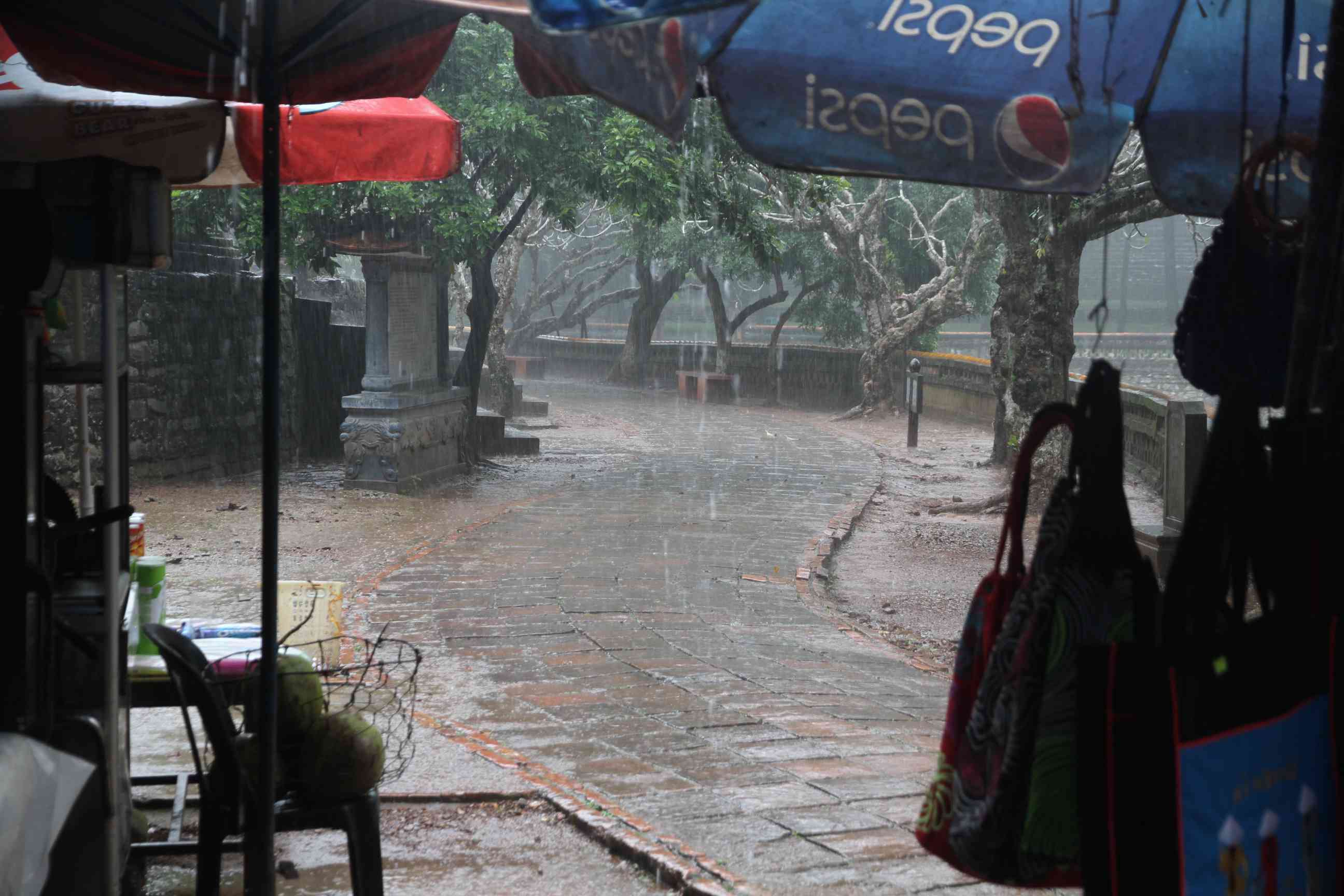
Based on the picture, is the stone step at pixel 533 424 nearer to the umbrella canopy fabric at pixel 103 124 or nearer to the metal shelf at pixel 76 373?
the umbrella canopy fabric at pixel 103 124

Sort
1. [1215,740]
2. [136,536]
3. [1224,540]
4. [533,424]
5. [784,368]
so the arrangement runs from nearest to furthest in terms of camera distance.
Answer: [1215,740] < [1224,540] < [136,536] < [533,424] < [784,368]

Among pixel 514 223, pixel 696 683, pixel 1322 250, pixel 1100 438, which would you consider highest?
pixel 514 223

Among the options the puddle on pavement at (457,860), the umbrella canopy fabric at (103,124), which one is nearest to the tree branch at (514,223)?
the umbrella canopy fabric at (103,124)

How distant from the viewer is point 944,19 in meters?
2.98

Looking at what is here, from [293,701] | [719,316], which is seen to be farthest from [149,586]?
[719,316]

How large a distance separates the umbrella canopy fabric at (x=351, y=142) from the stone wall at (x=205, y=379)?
603cm

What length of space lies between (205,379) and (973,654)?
1267 centimetres

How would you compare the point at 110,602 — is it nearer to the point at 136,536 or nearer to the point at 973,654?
the point at 136,536

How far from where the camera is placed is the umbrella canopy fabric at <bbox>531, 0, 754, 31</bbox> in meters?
2.28

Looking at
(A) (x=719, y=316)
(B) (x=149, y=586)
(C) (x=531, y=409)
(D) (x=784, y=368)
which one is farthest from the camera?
(A) (x=719, y=316)

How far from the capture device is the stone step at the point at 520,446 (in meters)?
17.0

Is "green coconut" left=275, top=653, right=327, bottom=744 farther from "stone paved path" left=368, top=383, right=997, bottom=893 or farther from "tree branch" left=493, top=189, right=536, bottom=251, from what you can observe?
"tree branch" left=493, top=189, right=536, bottom=251

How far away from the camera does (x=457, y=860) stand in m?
4.15

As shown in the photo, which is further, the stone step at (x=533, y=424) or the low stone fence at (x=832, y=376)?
the stone step at (x=533, y=424)
